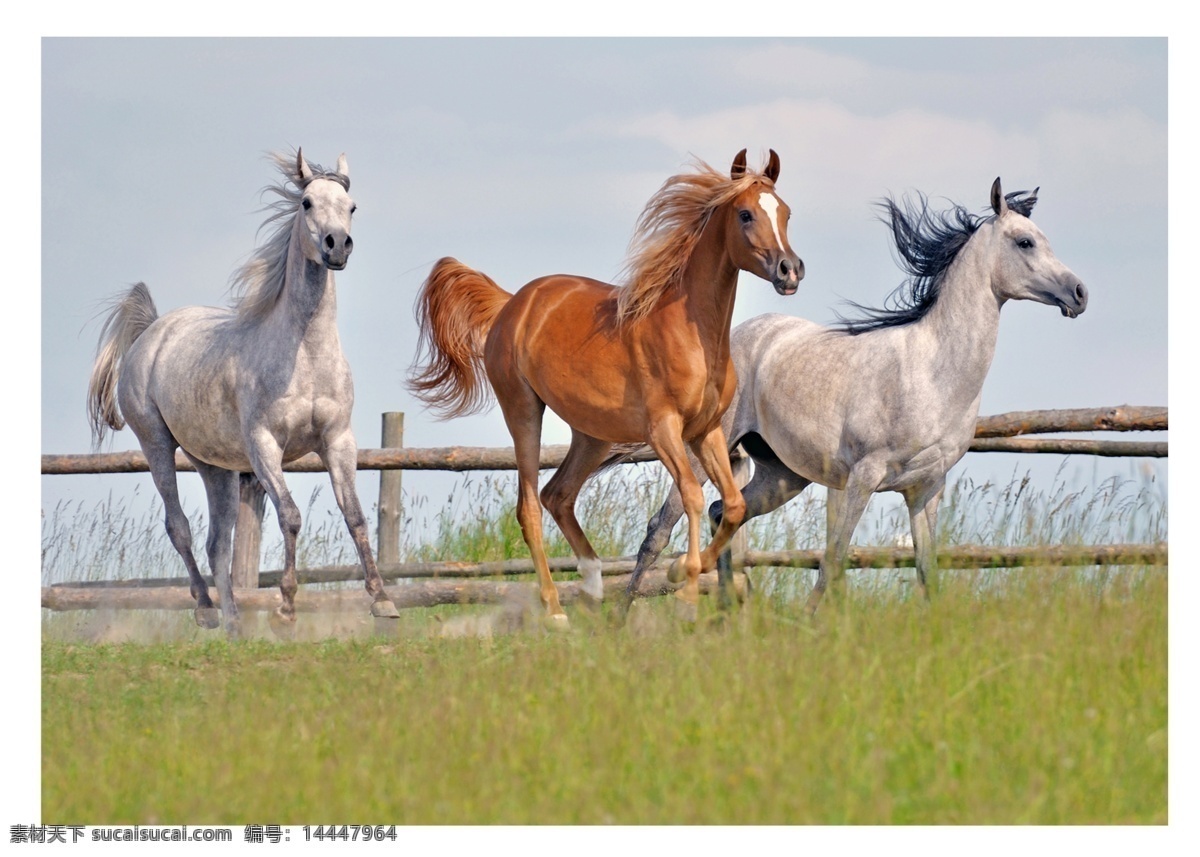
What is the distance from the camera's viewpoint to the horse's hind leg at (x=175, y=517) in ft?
31.3

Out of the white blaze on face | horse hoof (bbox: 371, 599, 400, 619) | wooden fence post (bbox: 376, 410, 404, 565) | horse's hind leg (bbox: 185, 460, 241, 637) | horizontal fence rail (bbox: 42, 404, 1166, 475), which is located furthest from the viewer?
wooden fence post (bbox: 376, 410, 404, 565)

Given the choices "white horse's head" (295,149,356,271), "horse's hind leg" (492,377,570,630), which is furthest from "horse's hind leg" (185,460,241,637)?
"horse's hind leg" (492,377,570,630)

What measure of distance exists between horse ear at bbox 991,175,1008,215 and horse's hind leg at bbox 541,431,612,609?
2599 mm

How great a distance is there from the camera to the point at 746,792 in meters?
4.47

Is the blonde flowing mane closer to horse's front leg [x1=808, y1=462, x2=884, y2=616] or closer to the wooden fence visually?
horse's front leg [x1=808, y1=462, x2=884, y2=616]

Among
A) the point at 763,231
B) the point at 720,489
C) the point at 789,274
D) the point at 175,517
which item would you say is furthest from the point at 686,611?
the point at 175,517

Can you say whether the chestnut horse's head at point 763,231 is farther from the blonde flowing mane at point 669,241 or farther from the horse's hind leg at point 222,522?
the horse's hind leg at point 222,522

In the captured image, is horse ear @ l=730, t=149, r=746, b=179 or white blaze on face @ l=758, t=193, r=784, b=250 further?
horse ear @ l=730, t=149, r=746, b=179

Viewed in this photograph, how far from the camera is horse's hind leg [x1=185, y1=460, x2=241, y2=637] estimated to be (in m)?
9.41

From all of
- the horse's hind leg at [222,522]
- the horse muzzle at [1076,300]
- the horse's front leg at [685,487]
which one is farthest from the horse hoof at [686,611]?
the horse's hind leg at [222,522]

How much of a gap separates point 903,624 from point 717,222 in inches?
94.0

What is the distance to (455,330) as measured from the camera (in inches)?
344

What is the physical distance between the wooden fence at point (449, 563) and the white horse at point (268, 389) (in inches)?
39.9

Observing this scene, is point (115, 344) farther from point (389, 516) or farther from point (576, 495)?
point (576, 495)
